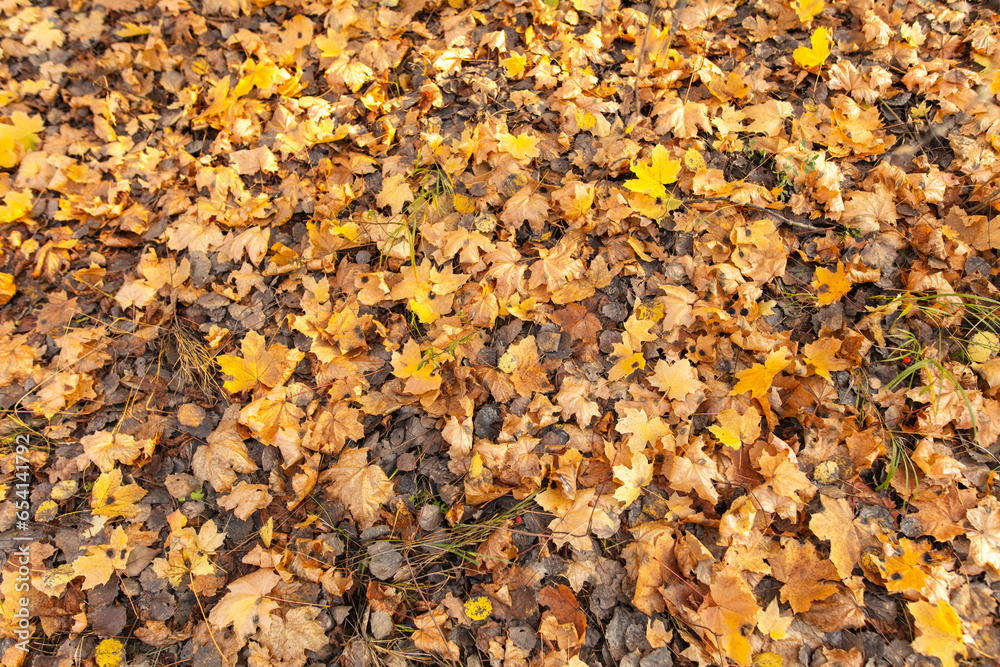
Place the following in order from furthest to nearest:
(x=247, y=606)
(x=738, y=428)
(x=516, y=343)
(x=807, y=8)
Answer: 1. (x=807, y=8)
2. (x=516, y=343)
3. (x=738, y=428)
4. (x=247, y=606)

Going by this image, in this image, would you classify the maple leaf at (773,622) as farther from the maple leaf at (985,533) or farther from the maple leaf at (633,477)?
the maple leaf at (985,533)

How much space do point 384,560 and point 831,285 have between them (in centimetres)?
222

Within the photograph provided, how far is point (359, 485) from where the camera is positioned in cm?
199

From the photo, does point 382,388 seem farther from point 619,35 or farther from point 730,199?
point 619,35

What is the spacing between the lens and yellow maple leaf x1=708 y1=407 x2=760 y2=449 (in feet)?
6.27

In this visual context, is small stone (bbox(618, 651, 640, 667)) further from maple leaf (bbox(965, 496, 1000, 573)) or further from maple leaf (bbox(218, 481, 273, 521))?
maple leaf (bbox(218, 481, 273, 521))

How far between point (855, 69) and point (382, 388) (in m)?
2.92

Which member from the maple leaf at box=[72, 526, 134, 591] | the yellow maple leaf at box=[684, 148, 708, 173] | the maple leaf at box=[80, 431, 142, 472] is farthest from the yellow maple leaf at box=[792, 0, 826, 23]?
the maple leaf at box=[72, 526, 134, 591]

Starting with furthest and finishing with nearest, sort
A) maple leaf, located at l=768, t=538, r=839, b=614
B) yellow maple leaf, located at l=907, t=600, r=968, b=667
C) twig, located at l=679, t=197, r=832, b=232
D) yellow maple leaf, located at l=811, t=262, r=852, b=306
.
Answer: twig, located at l=679, t=197, r=832, b=232
yellow maple leaf, located at l=811, t=262, r=852, b=306
maple leaf, located at l=768, t=538, r=839, b=614
yellow maple leaf, located at l=907, t=600, r=968, b=667

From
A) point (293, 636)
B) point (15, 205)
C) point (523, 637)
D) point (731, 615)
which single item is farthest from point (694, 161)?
point (15, 205)

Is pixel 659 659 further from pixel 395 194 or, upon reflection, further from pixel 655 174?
pixel 395 194

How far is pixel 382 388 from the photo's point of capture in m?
2.17

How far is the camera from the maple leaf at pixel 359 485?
1961 millimetres

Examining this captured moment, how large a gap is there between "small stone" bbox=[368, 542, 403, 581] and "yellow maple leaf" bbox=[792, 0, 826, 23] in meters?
3.39
